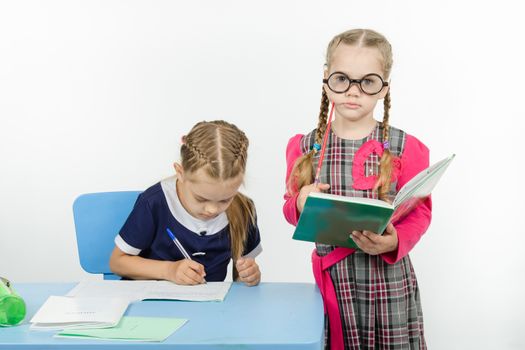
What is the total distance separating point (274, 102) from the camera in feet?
10.9

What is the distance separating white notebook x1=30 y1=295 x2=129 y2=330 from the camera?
1.58 metres

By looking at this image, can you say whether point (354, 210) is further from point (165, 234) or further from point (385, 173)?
point (165, 234)

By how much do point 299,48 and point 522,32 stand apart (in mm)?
930

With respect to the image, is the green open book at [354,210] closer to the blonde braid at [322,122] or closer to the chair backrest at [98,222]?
the blonde braid at [322,122]

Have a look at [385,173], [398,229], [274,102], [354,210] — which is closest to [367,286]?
[398,229]

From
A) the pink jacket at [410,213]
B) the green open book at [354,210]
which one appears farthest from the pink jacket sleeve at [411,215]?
the green open book at [354,210]

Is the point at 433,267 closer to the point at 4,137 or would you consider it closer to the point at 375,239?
the point at 375,239

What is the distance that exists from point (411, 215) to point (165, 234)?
26.2 inches

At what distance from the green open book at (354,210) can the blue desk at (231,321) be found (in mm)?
158

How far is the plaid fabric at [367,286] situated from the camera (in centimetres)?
197

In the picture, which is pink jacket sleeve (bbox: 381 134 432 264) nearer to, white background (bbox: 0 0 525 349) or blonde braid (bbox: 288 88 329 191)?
blonde braid (bbox: 288 88 329 191)

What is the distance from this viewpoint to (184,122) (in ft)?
11.1

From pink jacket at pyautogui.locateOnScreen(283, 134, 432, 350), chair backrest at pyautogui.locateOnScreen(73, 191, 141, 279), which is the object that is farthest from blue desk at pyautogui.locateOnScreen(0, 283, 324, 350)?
chair backrest at pyautogui.locateOnScreen(73, 191, 141, 279)

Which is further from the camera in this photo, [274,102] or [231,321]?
[274,102]
